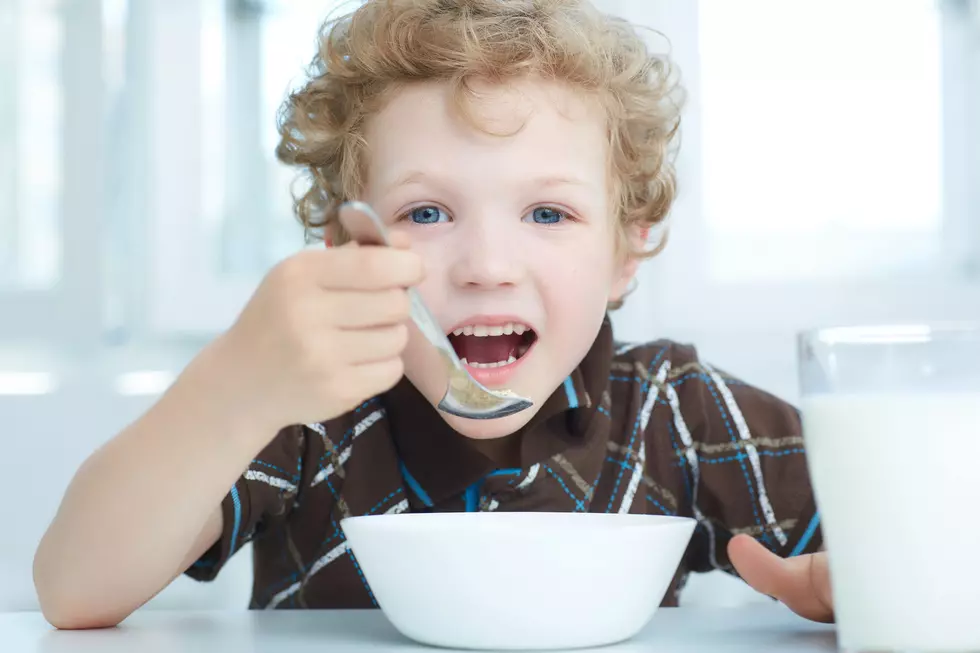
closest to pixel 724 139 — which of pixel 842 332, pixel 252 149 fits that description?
pixel 252 149

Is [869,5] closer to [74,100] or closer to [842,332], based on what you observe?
[74,100]

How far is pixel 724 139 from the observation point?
5.73 feet

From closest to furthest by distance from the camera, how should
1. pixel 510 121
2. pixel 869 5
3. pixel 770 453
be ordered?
pixel 510 121 < pixel 770 453 < pixel 869 5

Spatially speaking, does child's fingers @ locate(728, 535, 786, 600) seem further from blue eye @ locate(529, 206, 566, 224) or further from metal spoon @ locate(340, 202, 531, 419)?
blue eye @ locate(529, 206, 566, 224)

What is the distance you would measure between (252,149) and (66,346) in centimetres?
43

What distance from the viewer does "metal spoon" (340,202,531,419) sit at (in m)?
0.55

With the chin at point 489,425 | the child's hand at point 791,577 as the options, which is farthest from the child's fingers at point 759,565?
the chin at point 489,425

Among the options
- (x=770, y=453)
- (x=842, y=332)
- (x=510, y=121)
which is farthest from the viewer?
(x=770, y=453)

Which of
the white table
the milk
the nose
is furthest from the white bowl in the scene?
the nose

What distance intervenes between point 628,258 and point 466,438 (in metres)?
0.29

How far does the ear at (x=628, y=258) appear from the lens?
1.11 metres

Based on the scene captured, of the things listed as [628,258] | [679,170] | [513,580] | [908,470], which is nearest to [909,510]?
[908,470]

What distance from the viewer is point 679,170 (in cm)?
167

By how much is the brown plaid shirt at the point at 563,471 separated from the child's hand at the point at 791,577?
0.99 feet
